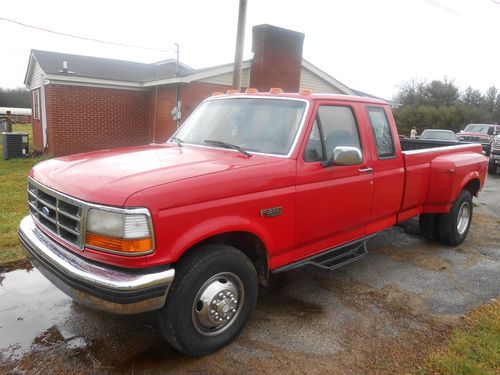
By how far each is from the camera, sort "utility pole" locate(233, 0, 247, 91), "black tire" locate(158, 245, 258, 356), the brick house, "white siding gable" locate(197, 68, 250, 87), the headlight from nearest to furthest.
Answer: the headlight < "black tire" locate(158, 245, 258, 356) < "utility pole" locate(233, 0, 247, 91) < the brick house < "white siding gable" locate(197, 68, 250, 87)

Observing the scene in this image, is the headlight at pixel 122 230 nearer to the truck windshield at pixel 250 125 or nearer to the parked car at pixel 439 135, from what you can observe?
the truck windshield at pixel 250 125

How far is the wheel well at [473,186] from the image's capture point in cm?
614

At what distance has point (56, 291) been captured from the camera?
14.0ft

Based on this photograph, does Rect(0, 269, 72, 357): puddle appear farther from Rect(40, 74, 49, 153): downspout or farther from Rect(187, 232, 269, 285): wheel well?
Rect(40, 74, 49, 153): downspout

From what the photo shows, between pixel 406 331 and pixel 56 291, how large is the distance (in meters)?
3.39

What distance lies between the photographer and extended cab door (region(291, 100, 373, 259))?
3695 millimetres

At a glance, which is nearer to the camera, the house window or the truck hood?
the truck hood

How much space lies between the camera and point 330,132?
4.05m

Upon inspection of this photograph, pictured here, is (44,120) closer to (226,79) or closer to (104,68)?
(104,68)

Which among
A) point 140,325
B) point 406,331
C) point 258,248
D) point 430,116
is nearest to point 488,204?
point 406,331

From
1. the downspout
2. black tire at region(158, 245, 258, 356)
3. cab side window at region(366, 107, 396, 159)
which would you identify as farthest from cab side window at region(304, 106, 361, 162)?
the downspout

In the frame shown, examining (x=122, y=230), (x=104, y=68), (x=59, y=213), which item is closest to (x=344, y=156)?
(x=122, y=230)

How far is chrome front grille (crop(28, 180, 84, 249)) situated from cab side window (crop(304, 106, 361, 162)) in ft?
6.33

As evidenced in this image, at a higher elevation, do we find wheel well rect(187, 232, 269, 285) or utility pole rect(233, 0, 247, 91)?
utility pole rect(233, 0, 247, 91)
